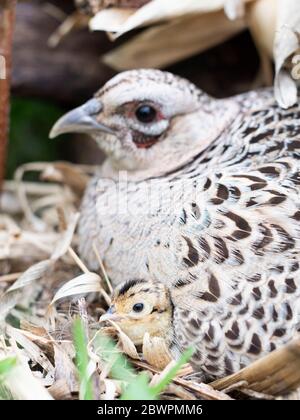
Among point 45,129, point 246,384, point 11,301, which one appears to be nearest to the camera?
point 246,384

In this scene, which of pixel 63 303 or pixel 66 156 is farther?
pixel 66 156

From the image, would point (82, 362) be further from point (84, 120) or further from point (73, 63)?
point (73, 63)

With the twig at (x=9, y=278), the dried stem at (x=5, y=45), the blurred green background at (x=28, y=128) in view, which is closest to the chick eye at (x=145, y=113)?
the dried stem at (x=5, y=45)

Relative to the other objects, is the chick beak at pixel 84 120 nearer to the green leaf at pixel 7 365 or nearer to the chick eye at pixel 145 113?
the chick eye at pixel 145 113

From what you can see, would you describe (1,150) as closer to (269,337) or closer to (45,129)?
(45,129)

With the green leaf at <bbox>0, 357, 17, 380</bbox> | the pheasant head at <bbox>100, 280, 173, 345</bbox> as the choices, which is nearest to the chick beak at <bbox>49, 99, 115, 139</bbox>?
the pheasant head at <bbox>100, 280, 173, 345</bbox>

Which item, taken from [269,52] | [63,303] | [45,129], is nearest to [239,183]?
[63,303]
